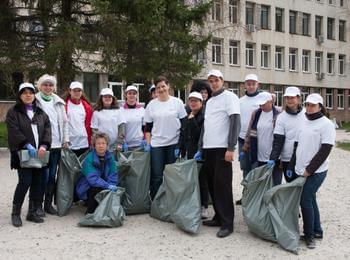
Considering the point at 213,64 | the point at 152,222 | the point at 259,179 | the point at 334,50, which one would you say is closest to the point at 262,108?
the point at 259,179

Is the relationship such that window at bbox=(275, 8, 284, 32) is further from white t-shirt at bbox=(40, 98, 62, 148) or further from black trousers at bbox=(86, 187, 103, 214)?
black trousers at bbox=(86, 187, 103, 214)

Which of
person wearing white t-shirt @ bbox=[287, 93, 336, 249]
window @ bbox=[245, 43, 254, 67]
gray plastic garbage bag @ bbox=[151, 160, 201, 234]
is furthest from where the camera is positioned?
window @ bbox=[245, 43, 254, 67]

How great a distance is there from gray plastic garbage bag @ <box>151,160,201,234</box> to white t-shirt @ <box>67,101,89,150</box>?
58.1 inches

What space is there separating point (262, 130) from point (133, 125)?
6.00 feet

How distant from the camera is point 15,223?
5.93 meters

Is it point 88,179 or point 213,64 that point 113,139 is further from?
point 213,64

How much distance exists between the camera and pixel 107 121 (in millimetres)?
6797

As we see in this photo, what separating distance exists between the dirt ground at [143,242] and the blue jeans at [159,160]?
0.48 metres

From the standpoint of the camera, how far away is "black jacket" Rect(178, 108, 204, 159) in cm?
619

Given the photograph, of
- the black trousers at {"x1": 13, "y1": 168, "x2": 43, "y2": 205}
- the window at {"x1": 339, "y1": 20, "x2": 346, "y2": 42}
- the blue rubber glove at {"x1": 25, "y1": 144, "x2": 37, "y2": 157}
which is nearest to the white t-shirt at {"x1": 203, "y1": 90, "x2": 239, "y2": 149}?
the blue rubber glove at {"x1": 25, "y1": 144, "x2": 37, "y2": 157}

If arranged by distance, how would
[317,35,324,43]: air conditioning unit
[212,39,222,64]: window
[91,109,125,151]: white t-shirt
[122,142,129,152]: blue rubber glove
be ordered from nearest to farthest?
[91,109,125,151]: white t-shirt < [122,142,129,152]: blue rubber glove < [212,39,222,64]: window < [317,35,324,43]: air conditioning unit

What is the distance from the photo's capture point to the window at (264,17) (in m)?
39.3

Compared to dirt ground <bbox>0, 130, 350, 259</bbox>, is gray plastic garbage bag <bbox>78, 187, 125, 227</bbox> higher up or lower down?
higher up

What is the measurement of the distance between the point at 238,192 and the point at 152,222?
2523mm
